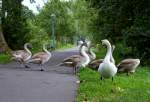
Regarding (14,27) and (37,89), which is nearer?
(37,89)

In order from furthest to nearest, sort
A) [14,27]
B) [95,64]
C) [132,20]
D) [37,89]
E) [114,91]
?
1. [14,27]
2. [132,20]
3. [95,64]
4. [37,89]
5. [114,91]

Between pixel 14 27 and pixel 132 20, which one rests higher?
pixel 132 20

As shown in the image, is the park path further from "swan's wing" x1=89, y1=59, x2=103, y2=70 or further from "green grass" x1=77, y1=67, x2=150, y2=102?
"swan's wing" x1=89, y1=59, x2=103, y2=70

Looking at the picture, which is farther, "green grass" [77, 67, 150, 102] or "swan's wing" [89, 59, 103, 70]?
"swan's wing" [89, 59, 103, 70]

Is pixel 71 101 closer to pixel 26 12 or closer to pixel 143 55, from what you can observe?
pixel 143 55

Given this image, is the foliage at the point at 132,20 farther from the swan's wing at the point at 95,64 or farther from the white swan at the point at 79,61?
the swan's wing at the point at 95,64

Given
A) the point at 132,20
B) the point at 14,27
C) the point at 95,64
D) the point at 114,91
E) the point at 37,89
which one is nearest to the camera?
the point at 114,91

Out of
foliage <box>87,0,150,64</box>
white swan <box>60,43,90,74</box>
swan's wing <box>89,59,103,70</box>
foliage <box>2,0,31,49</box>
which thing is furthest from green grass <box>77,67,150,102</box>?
foliage <box>2,0,31,49</box>

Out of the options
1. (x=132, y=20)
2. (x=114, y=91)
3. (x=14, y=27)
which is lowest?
(x=14, y=27)

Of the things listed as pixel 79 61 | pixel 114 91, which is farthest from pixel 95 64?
pixel 114 91

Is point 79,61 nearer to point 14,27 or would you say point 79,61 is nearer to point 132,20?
point 132,20

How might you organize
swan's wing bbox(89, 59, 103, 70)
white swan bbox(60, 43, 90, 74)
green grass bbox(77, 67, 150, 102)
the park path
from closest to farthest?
green grass bbox(77, 67, 150, 102) → the park path → swan's wing bbox(89, 59, 103, 70) → white swan bbox(60, 43, 90, 74)

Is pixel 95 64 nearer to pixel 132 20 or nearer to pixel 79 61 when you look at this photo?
pixel 79 61

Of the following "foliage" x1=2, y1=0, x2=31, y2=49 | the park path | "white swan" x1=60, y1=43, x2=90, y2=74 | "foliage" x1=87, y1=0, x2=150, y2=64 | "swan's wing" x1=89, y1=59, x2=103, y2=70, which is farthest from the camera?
"foliage" x1=2, y1=0, x2=31, y2=49
